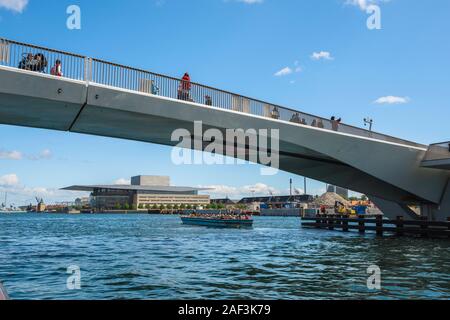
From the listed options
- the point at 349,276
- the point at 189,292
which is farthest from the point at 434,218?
the point at 189,292

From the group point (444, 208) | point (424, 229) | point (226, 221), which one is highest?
point (444, 208)

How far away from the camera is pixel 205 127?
23.6 m

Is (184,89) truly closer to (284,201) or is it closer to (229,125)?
(229,125)

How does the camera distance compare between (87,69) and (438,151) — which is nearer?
(87,69)

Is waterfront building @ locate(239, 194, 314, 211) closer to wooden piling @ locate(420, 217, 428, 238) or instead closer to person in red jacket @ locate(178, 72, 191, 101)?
wooden piling @ locate(420, 217, 428, 238)

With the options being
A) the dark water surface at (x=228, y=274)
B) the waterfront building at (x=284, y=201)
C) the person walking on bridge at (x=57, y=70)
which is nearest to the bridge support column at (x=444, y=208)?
→ the dark water surface at (x=228, y=274)

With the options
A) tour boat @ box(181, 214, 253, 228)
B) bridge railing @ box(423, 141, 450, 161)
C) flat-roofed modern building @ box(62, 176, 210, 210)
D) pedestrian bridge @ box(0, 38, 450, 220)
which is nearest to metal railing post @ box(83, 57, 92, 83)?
pedestrian bridge @ box(0, 38, 450, 220)

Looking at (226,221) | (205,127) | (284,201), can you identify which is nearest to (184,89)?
(205,127)

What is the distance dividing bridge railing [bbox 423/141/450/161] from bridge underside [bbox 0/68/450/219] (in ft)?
1.69

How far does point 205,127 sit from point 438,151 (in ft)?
58.3

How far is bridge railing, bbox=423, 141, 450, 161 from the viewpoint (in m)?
31.5

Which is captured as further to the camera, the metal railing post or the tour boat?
the tour boat
